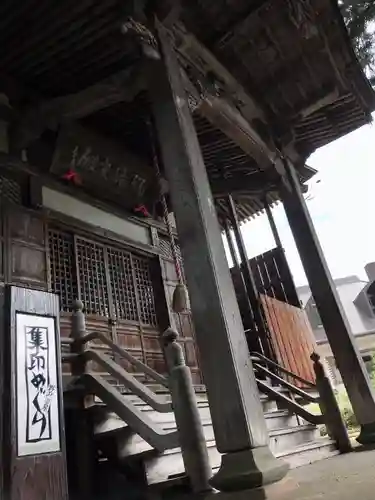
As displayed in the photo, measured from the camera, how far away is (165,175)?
16.8 ft

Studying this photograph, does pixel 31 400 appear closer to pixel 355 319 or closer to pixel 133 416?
pixel 133 416

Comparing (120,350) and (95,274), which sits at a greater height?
(95,274)

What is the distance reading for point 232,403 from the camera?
9.91ft

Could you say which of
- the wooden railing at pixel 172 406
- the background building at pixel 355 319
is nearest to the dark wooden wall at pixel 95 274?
the wooden railing at pixel 172 406

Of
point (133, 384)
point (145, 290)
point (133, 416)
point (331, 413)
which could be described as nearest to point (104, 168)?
point (145, 290)

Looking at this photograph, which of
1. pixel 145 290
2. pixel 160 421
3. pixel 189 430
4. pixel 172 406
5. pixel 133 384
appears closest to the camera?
pixel 189 430

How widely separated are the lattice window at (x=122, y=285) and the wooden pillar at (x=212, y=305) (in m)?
3.75

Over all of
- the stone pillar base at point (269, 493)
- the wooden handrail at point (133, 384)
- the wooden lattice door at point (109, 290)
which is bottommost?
the stone pillar base at point (269, 493)

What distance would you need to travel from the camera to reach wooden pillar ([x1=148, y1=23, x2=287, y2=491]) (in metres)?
2.90

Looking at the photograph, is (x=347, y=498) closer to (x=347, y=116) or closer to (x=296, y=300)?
(x=347, y=116)

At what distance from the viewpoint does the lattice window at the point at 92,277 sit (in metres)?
6.73

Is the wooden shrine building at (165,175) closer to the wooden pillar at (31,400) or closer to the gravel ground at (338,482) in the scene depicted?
the wooden pillar at (31,400)

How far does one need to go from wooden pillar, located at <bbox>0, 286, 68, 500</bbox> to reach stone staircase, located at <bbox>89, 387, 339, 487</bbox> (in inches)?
38.2

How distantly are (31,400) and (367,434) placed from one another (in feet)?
14.3
